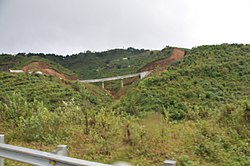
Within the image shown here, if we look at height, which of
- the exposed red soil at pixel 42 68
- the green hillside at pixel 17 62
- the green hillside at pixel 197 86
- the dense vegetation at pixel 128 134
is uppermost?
the green hillside at pixel 17 62

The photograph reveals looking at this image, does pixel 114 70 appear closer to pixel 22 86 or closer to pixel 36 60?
pixel 36 60

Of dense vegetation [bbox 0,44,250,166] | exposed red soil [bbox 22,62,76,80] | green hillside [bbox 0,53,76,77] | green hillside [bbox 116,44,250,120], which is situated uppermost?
green hillside [bbox 0,53,76,77]

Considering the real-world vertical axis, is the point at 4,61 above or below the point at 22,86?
above

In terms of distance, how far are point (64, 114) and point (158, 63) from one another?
37247 millimetres

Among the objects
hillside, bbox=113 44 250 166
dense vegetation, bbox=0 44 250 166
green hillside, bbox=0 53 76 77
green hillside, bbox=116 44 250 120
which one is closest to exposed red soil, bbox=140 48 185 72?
hillside, bbox=113 44 250 166

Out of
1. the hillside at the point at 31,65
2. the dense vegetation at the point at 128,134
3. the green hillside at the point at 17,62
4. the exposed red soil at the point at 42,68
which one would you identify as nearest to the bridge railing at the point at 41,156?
the dense vegetation at the point at 128,134

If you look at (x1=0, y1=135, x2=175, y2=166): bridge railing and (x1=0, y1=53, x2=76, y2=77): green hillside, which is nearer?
(x1=0, y1=135, x2=175, y2=166): bridge railing

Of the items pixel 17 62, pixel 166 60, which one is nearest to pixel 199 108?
pixel 166 60

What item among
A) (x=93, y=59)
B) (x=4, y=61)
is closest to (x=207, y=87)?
(x=4, y=61)

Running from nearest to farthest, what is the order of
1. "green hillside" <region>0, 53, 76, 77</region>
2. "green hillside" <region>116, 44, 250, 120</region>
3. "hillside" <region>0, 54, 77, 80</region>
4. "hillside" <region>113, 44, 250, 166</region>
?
"hillside" <region>113, 44, 250, 166</region> < "green hillside" <region>116, 44, 250, 120</region> < "hillside" <region>0, 54, 77, 80</region> < "green hillside" <region>0, 53, 76, 77</region>

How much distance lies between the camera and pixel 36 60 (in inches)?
1949

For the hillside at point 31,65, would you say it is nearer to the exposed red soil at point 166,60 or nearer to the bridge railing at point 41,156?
the exposed red soil at point 166,60

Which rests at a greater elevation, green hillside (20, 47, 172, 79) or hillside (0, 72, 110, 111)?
green hillside (20, 47, 172, 79)

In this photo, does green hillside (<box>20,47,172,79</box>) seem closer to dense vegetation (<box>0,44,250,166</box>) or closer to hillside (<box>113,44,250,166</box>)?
hillside (<box>113,44,250,166</box>)
